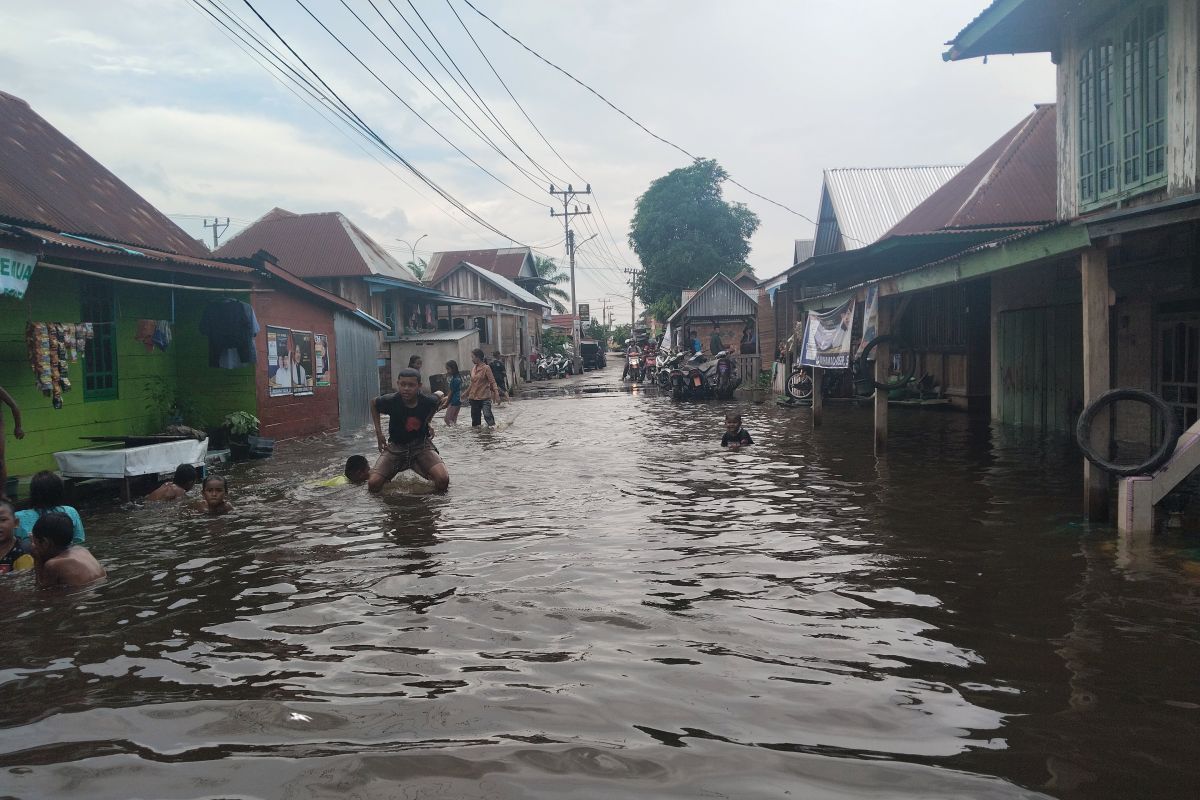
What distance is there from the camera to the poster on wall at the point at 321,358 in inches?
658

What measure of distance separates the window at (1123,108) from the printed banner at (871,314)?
2.83 meters

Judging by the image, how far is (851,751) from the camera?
3244 mm

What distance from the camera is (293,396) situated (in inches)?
615

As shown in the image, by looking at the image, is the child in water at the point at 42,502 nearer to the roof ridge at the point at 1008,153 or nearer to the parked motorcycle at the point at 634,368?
the roof ridge at the point at 1008,153

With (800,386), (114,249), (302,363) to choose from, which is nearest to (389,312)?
(302,363)

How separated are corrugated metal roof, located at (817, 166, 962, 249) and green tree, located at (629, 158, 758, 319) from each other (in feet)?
104

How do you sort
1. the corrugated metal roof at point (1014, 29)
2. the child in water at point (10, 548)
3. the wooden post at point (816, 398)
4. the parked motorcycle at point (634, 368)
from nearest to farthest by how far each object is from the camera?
the child in water at point (10, 548)
the corrugated metal roof at point (1014, 29)
the wooden post at point (816, 398)
the parked motorcycle at point (634, 368)

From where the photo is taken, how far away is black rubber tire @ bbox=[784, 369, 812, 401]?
66.7 ft

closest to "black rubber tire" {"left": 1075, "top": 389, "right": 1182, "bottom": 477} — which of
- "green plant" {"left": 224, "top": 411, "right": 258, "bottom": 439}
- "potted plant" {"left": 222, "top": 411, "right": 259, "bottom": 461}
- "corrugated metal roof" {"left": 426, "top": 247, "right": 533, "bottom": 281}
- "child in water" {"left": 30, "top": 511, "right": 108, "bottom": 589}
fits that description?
"child in water" {"left": 30, "top": 511, "right": 108, "bottom": 589}

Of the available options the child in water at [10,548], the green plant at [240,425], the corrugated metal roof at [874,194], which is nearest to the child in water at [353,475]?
the green plant at [240,425]

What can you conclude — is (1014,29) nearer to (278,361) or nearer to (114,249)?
(114,249)

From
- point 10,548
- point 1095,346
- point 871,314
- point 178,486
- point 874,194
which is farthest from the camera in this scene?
point 874,194

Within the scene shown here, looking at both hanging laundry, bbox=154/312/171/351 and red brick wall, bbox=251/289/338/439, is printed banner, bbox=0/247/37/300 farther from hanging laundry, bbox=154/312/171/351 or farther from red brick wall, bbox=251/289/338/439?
red brick wall, bbox=251/289/338/439

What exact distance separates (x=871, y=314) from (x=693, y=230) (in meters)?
45.8
